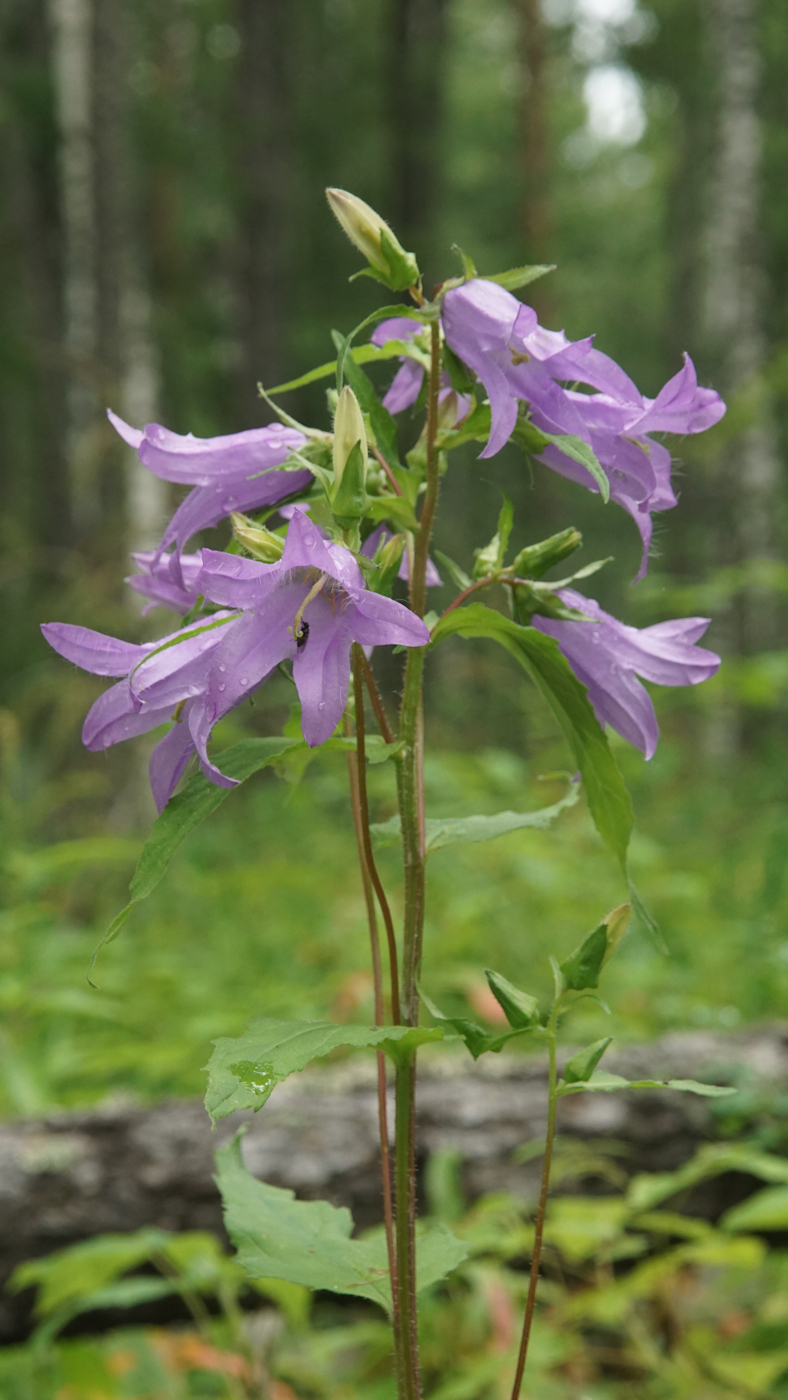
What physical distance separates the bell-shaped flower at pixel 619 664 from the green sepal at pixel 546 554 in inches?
2.2

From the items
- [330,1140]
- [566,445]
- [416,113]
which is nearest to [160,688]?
[566,445]

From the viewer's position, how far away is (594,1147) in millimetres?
2516

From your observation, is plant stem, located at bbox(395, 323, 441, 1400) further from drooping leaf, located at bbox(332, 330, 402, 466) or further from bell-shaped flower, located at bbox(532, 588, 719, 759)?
bell-shaped flower, located at bbox(532, 588, 719, 759)

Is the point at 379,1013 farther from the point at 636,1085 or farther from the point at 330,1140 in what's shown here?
the point at 330,1140

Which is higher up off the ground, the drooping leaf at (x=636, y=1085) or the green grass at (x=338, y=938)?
the drooping leaf at (x=636, y=1085)

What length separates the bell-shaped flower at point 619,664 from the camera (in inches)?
49.5

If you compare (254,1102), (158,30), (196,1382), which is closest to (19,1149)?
(196,1382)

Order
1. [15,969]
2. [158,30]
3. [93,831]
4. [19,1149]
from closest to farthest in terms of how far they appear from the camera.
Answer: [19,1149], [15,969], [93,831], [158,30]

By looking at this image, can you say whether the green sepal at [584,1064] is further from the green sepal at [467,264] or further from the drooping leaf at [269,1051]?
the green sepal at [467,264]

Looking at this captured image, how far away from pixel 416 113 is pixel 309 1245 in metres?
12.1

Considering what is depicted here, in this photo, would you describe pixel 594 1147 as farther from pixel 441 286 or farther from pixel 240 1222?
pixel 441 286

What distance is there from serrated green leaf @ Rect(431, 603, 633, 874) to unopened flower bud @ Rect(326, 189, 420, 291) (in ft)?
1.10

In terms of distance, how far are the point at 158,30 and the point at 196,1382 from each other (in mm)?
19044

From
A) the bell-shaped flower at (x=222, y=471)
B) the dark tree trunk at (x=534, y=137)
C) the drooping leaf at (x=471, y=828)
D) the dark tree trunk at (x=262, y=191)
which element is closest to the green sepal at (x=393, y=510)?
the bell-shaped flower at (x=222, y=471)
